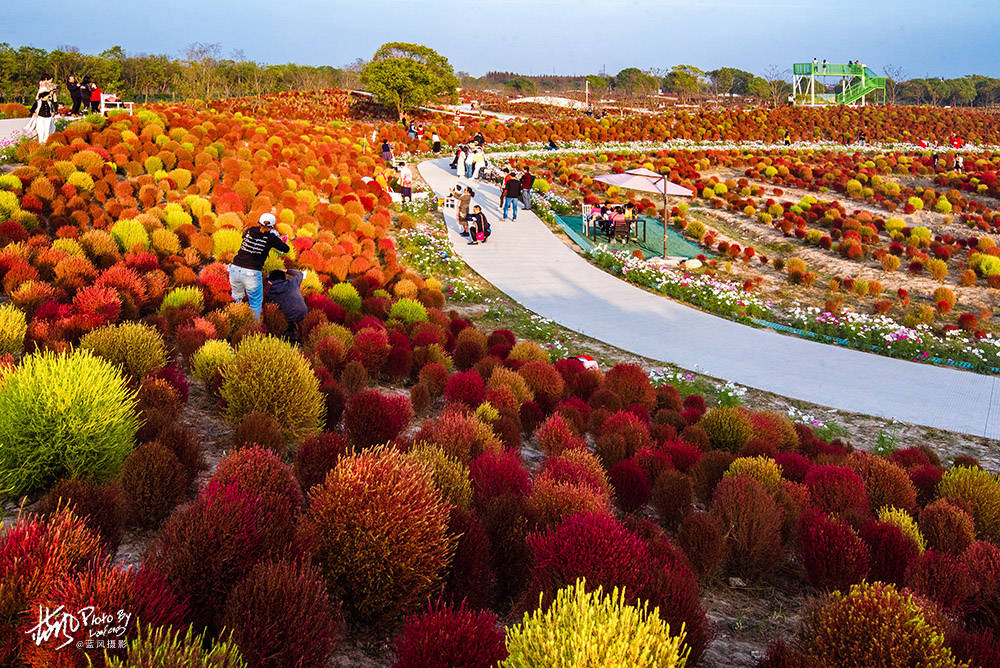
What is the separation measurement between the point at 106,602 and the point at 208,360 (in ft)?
11.2

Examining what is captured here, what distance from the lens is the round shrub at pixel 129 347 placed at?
15.4 feet

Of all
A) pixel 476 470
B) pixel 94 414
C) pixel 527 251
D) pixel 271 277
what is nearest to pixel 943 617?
pixel 476 470

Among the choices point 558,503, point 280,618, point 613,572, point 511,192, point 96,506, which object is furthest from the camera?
point 511,192

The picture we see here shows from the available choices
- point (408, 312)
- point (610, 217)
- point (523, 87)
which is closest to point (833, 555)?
point (408, 312)

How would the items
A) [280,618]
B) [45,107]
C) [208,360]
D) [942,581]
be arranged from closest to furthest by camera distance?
[280,618] < [942,581] < [208,360] < [45,107]

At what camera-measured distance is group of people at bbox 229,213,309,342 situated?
7148mm

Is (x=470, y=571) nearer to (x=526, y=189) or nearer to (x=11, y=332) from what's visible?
(x=11, y=332)

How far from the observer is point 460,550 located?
284 centimetres

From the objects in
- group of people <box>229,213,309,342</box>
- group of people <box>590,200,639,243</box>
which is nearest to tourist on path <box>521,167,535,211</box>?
group of people <box>590,200,639,243</box>

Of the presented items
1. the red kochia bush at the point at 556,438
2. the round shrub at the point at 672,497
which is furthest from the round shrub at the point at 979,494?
the red kochia bush at the point at 556,438

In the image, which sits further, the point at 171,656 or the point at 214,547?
the point at 214,547

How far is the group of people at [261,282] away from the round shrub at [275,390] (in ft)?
8.74

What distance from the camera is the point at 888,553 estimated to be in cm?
338

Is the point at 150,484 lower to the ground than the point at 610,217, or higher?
lower
